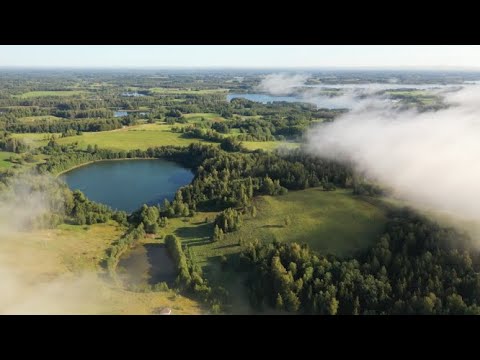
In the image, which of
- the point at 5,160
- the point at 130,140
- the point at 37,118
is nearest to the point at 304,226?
the point at 5,160

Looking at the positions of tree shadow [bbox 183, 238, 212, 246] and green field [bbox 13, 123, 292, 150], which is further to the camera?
green field [bbox 13, 123, 292, 150]

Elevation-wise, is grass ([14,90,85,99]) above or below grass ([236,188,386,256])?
above

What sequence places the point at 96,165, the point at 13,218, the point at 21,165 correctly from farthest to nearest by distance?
the point at 96,165, the point at 21,165, the point at 13,218

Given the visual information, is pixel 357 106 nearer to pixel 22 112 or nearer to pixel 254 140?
pixel 254 140

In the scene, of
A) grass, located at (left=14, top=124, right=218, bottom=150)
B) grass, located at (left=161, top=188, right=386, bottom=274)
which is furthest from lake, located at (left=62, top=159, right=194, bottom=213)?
grass, located at (left=161, top=188, right=386, bottom=274)

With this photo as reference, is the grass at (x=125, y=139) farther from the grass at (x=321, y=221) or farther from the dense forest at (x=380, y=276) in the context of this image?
the dense forest at (x=380, y=276)

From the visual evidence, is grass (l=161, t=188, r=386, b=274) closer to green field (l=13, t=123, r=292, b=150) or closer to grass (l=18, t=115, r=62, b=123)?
green field (l=13, t=123, r=292, b=150)
